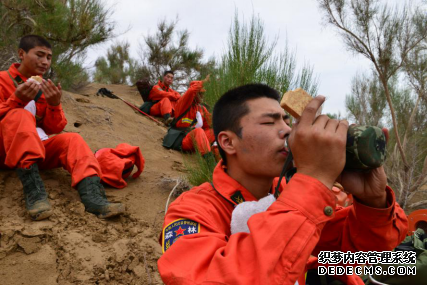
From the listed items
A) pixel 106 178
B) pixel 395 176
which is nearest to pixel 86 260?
pixel 106 178

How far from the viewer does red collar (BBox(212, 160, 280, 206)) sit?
1330 millimetres

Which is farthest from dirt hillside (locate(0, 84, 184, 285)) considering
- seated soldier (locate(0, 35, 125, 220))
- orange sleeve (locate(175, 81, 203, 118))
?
orange sleeve (locate(175, 81, 203, 118))

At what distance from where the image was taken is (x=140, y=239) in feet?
9.17

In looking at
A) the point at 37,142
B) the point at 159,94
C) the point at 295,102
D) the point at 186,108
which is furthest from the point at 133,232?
the point at 159,94

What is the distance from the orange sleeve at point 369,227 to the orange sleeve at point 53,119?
8.94 ft

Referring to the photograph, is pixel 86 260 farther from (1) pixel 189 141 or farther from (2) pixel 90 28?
(2) pixel 90 28

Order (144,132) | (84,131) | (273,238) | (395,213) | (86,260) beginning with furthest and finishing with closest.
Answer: (144,132) < (84,131) < (86,260) < (395,213) < (273,238)

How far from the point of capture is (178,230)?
3.62ft

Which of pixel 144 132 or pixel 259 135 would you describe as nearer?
pixel 259 135

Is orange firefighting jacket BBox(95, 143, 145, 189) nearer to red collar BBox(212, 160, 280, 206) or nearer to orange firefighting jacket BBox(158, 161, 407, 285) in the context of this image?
red collar BBox(212, 160, 280, 206)

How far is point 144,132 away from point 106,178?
2.95 meters

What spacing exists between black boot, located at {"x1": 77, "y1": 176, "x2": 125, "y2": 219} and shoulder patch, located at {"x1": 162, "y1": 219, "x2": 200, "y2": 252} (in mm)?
1868

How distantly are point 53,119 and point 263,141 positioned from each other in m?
2.58

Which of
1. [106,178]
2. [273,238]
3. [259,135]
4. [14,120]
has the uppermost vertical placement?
[259,135]
